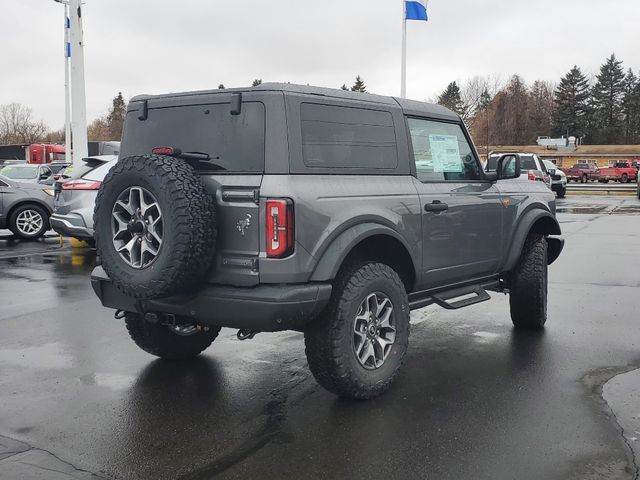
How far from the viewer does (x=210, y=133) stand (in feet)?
14.0

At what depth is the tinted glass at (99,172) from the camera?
10570 mm

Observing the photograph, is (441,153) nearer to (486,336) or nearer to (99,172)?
(486,336)

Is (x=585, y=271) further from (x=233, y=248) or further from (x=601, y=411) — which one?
(x=233, y=248)

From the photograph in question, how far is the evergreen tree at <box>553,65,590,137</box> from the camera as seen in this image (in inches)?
4075

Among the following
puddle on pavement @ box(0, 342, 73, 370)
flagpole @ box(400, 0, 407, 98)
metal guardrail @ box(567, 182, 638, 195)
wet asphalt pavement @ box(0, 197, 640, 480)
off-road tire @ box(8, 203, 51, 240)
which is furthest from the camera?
metal guardrail @ box(567, 182, 638, 195)

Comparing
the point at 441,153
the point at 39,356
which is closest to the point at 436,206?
the point at 441,153

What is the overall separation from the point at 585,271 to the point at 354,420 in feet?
22.2

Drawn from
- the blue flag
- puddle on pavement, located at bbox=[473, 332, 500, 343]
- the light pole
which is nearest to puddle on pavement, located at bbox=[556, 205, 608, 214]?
the blue flag

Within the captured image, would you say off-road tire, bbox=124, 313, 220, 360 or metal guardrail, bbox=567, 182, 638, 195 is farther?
metal guardrail, bbox=567, 182, 638, 195

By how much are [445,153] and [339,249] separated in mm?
1769

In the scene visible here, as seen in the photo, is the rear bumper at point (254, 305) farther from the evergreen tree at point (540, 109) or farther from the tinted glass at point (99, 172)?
the evergreen tree at point (540, 109)

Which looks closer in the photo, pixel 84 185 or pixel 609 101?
pixel 84 185

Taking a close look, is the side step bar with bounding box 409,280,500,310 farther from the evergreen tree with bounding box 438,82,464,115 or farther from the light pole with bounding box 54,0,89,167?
the evergreen tree with bounding box 438,82,464,115

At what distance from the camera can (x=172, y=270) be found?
3.78m
